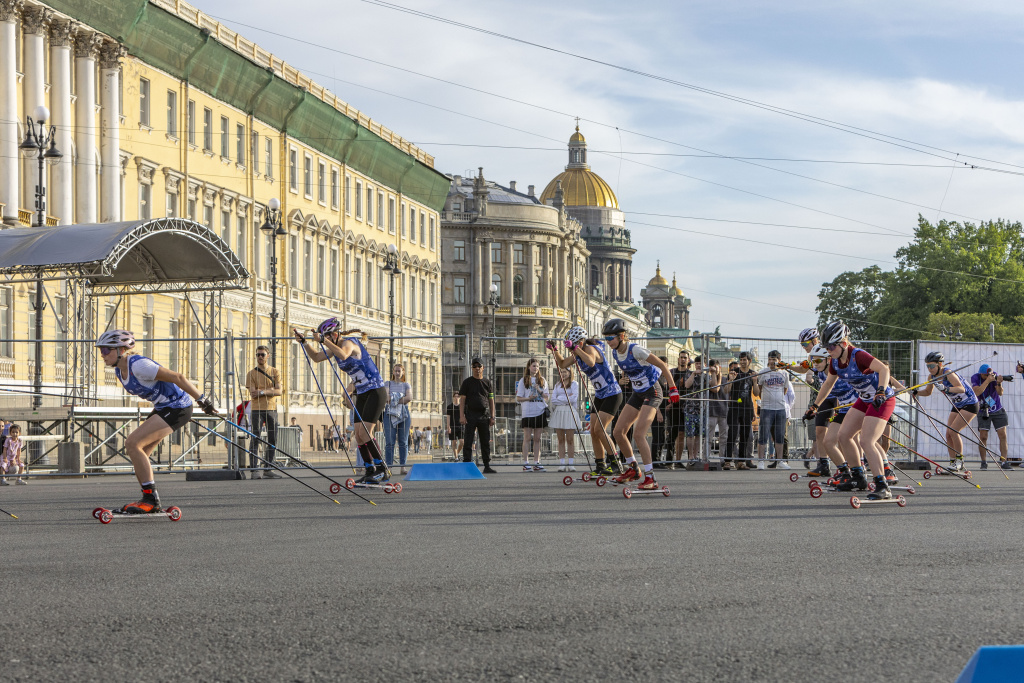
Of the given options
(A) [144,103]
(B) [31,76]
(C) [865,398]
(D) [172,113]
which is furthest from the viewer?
(D) [172,113]

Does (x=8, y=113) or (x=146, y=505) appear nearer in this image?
(x=146, y=505)

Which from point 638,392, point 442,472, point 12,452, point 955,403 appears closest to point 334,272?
point 12,452

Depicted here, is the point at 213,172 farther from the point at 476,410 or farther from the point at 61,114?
the point at 476,410

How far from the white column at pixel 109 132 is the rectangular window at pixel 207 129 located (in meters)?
7.51

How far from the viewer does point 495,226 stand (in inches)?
4498

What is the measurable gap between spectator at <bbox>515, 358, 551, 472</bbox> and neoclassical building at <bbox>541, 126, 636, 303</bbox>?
14251 cm

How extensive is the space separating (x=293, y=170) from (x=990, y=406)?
40.4 meters

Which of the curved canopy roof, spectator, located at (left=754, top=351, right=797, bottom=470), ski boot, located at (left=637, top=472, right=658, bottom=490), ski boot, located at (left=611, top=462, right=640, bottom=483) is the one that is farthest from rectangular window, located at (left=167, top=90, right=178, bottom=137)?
ski boot, located at (left=637, top=472, right=658, bottom=490)

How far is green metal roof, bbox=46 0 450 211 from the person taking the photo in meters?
43.9

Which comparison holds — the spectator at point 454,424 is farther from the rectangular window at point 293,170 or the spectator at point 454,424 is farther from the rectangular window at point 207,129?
the rectangular window at point 293,170

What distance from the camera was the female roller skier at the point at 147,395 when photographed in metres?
12.4

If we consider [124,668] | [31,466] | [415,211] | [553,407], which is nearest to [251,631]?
[124,668]

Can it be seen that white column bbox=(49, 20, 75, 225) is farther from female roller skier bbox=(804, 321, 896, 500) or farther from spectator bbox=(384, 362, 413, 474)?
female roller skier bbox=(804, 321, 896, 500)

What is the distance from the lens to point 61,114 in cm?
4084
